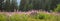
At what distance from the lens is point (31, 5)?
18156mm

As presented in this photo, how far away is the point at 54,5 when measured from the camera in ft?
60.4

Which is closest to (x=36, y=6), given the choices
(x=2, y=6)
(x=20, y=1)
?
Answer: (x=20, y=1)

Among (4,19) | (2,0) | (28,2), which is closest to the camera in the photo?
(4,19)

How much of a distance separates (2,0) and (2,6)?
511 millimetres

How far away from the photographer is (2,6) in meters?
17.8

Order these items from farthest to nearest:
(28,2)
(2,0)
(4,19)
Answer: (28,2) < (2,0) < (4,19)

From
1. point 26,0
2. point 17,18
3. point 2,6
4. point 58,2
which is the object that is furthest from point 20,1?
point 17,18

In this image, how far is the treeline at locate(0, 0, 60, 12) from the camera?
17891 millimetres

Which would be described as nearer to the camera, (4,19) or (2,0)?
(4,19)

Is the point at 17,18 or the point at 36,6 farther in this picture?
the point at 36,6

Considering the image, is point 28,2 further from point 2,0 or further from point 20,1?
point 2,0

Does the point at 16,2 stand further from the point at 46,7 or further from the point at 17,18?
the point at 17,18

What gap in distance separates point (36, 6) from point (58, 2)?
74.2 inches

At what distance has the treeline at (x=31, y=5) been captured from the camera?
58.7ft
